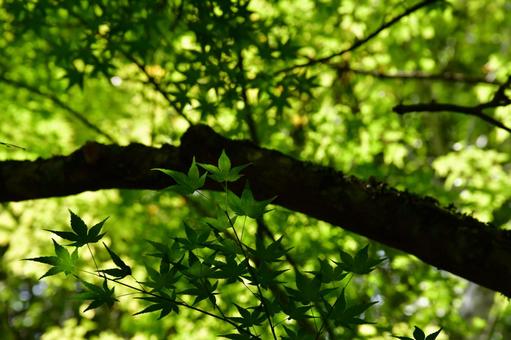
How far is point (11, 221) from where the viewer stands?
5.24m

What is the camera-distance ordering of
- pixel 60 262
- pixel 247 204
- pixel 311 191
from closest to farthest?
pixel 247 204 → pixel 60 262 → pixel 311 191

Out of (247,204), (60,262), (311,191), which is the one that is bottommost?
(60,262)

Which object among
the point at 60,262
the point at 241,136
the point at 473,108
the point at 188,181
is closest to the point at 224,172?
the point at 188,181

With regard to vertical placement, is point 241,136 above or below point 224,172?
above

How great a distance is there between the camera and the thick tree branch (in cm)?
154

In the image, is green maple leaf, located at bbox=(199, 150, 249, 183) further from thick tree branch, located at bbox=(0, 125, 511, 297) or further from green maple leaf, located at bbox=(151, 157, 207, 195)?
thick tree branch, located at bbox=(0, 125, 511, 297)

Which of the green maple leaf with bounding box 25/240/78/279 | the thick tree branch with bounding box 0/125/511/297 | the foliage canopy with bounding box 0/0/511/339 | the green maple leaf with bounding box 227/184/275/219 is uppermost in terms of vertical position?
the foliage canopy with bounding box 0/0/511/339

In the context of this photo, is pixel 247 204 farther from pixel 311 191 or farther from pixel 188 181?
pixel 311 191

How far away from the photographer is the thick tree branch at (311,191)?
154cm

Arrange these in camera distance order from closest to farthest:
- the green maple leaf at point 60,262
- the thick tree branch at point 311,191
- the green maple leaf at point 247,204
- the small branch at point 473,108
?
the green maple leaf at point 247,204 < the green maple leaf at point 60,262 < the thick tree branch at point 311,191 < the small branch at point 473,108

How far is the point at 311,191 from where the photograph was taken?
5.57 ft

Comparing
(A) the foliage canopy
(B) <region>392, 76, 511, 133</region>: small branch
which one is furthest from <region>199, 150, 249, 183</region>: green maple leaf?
(B) <region>392, 76, 511, 133</region>: small branch

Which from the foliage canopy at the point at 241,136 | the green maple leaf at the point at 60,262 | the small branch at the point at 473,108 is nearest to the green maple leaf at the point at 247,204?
the foliage canopy at the point at 241,136

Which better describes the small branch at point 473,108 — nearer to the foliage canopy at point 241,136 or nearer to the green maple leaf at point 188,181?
the foliage canopy at point 241,136
